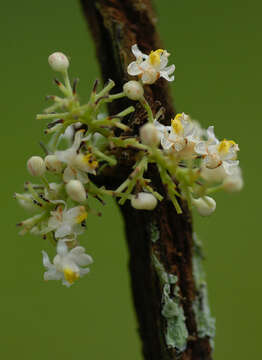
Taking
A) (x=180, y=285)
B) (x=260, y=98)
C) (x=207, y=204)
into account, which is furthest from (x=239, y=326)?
(x=207, y=204)

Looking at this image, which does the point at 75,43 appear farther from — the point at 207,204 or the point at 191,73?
the point at 207,204

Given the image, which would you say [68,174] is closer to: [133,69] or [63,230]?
[63,230]

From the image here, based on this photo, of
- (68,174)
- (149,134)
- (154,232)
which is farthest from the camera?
(154,232)

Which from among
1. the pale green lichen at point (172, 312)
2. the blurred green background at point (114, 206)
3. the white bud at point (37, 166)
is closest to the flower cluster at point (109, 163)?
the white bud at point (37, 166)

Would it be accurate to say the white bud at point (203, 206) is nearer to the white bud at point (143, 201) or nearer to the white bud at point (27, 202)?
the white bud at point (143, 201)

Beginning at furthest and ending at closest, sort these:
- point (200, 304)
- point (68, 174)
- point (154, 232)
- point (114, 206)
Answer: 1. point (114, 206)
2. point (200, 304)
3. point (154, 232)
4. point (68, 174)

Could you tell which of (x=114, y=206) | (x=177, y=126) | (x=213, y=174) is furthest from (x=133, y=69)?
(x=114, y=206)
